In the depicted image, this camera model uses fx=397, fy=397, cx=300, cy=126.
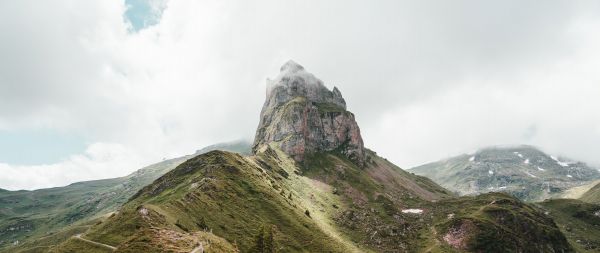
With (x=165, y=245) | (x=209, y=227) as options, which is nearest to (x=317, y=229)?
(x=209, y=227)

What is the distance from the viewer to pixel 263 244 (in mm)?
102250

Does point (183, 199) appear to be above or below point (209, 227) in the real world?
above

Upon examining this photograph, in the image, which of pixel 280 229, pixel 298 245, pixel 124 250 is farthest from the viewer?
pixel 280 229

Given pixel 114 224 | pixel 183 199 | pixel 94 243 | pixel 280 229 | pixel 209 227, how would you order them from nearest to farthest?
pixel 94 243 → pixel 114 224 → pixel 209 227 → pixel 183 199 → pixel 280 229

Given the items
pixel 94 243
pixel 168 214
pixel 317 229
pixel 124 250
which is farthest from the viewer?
pixel 317 229

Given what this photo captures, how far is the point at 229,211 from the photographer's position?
580 ft

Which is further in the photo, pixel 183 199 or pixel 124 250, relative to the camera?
pixel 183 199

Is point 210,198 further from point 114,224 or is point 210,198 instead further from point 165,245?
point 165,245

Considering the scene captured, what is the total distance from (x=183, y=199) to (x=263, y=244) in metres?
70.7

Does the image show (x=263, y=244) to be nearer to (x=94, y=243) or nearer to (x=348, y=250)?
(x=94, y=243)

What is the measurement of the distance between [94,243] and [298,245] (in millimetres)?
87175

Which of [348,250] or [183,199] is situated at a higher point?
[183,199]

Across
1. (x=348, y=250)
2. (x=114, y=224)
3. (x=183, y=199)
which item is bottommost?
(x=348, y=250)

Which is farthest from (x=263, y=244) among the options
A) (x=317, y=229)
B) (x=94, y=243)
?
(x=317, y=229)
